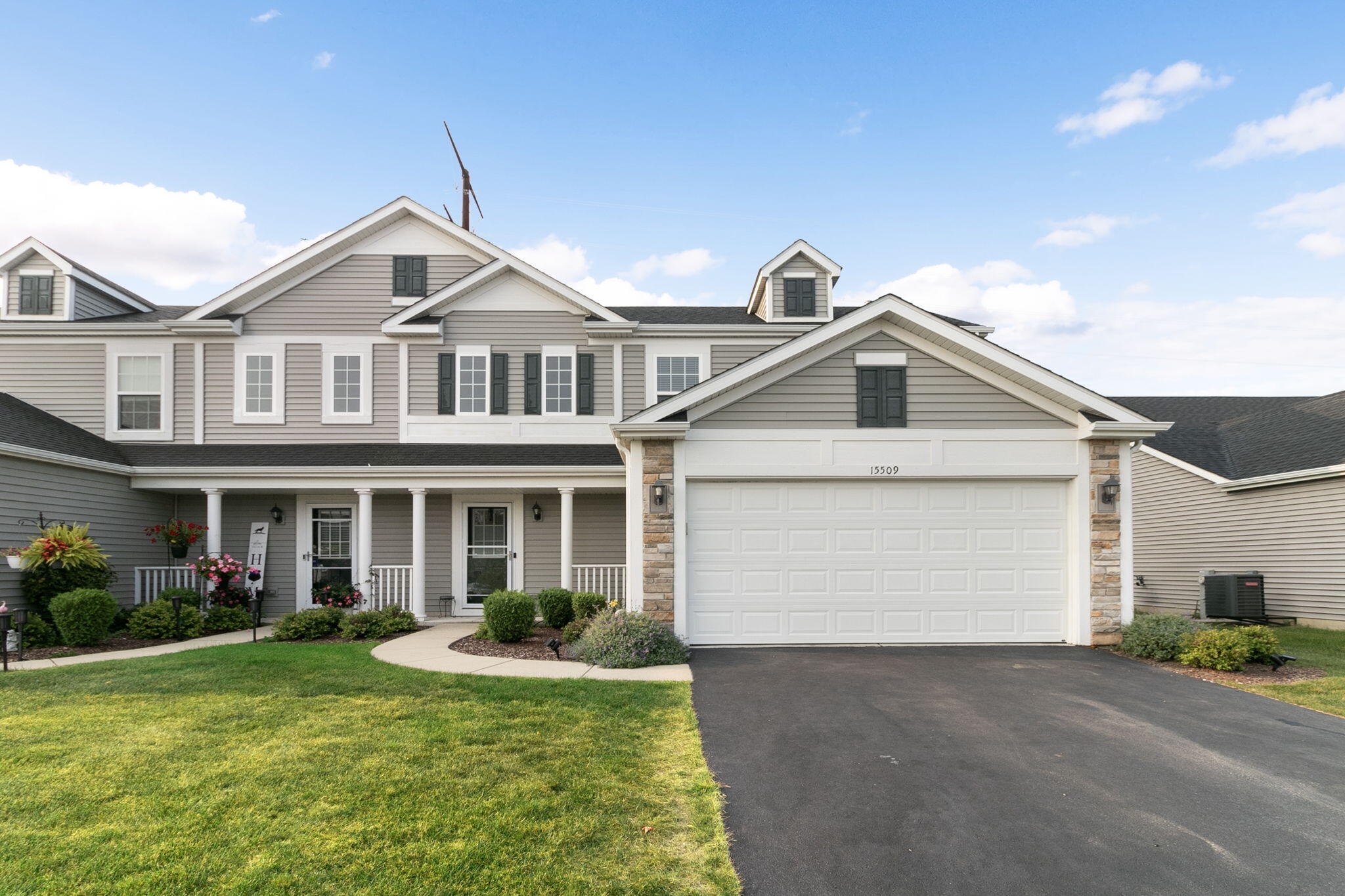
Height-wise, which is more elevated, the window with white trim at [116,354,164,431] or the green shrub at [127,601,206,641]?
the window with white trim at [116,354,164,431]

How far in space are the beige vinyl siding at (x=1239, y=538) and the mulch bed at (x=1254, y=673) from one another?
5.49m

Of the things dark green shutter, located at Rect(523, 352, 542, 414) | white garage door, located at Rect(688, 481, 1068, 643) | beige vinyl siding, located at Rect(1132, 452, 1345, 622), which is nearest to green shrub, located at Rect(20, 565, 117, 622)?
dark green shutter, located at Rect(523, 352, 542, 414)

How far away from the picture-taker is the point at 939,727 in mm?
5957

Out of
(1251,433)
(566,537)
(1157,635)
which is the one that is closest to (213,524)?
(566,537)

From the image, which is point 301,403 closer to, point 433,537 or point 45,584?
point 433,537

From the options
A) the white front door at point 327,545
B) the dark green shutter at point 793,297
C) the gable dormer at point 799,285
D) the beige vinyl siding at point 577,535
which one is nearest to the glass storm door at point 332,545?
the white front door at point 327,545

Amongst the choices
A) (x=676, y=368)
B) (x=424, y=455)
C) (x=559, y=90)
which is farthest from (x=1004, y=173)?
(x=424, y=455)

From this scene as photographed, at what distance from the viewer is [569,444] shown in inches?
541

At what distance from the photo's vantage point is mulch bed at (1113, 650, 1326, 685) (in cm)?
775

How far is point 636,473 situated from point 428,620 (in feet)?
20.5

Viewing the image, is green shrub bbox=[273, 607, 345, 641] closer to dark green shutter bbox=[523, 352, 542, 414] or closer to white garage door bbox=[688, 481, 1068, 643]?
dark green shutter bbox=[523, 352, 542, 414]

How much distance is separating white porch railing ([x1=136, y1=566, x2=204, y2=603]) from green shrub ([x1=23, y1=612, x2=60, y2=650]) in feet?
6.97

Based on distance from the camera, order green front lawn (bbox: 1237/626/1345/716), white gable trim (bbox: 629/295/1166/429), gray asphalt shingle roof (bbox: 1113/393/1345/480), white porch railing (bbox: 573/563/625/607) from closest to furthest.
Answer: green front lawn (bbox: 1237/626/1345/716) < white gable trim (bbox: 629/295/1166/429) < white porch railing (bbox: 573/563/625/607) < gray asphalt shingle roof (bbox: 1113/393/1345/480)

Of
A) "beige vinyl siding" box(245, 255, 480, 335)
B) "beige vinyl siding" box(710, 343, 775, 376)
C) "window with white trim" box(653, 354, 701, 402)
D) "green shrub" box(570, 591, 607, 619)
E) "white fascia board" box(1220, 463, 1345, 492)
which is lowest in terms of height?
"green shrub" box(570, 591, 607, 619)
